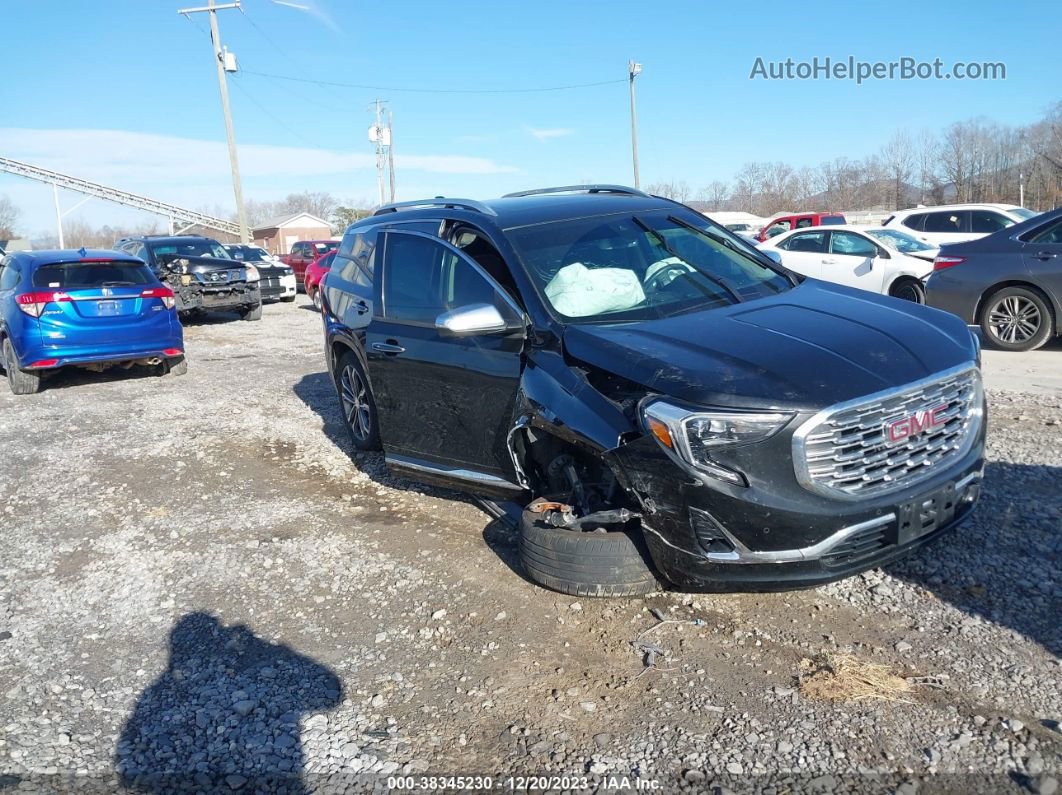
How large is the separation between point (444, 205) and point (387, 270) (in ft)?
1.99

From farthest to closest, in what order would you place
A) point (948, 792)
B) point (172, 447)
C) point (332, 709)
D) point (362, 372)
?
point (172, 447) < point (362, 372) < point (332, 709) < point (948, 792)

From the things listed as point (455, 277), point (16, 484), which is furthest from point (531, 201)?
point (16, 484)

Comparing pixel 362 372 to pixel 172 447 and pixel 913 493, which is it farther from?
pixel 913 493

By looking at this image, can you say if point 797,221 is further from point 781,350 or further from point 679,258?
point 781,350

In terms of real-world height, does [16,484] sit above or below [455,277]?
below

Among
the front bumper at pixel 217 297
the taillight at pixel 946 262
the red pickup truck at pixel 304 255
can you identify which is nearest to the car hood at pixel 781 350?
the taillight at pixel 946 262

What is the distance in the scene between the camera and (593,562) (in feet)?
12.8

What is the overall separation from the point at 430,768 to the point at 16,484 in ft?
17.1

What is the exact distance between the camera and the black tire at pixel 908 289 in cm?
1309

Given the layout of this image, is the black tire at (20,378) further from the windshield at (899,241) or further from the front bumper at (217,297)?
the windshield at (899,241)

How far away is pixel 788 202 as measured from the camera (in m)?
58.4

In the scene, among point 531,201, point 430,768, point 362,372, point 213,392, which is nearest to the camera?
point 430,768

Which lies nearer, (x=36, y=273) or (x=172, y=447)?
(x=172, y=447)

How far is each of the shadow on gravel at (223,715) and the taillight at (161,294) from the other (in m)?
7.61
